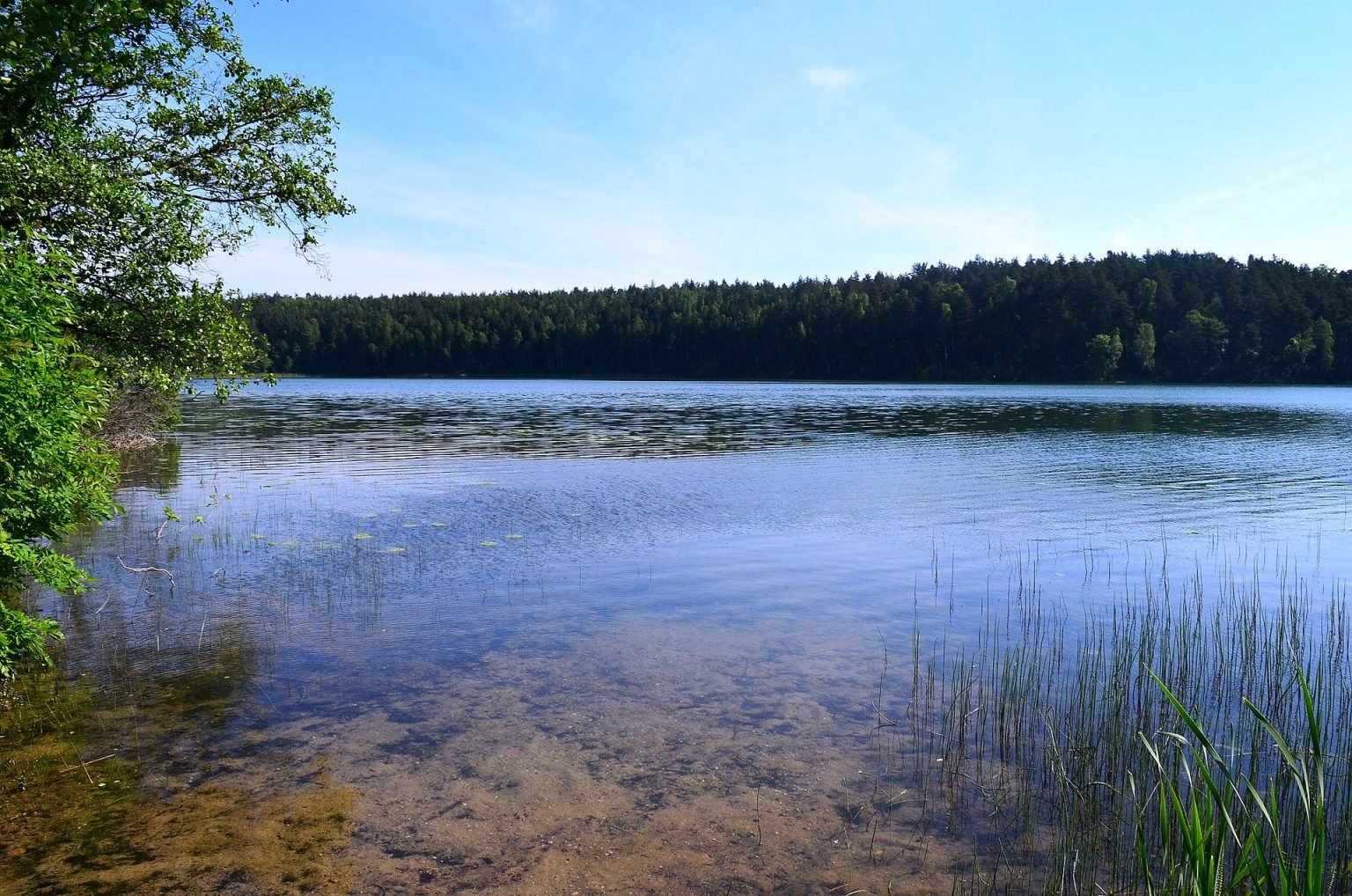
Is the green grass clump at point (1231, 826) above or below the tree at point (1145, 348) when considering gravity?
below

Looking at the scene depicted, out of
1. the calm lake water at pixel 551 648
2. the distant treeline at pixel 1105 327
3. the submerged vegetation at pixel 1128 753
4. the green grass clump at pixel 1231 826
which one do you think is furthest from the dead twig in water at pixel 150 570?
the distant treeline at pixel 1105 327

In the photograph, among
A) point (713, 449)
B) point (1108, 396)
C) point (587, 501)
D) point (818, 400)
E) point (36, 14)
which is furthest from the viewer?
point (1108, 396)

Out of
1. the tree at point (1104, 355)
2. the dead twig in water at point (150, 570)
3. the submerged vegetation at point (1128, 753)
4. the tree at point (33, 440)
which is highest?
the tree at point (1104, 355)

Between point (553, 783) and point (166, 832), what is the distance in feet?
10.9

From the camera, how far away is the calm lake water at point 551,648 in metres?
7.26

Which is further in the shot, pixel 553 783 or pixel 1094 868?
pixel 553 783

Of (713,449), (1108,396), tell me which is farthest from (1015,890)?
(1108,396)

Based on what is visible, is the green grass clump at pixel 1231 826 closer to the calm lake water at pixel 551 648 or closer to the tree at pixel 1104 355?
the calm lake water at pixel 551 648

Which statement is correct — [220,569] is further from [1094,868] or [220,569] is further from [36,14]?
[1094,868]

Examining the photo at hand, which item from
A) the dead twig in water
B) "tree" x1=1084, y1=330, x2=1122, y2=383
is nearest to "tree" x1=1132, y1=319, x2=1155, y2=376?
"tree" x1=1084, y1=330, x2=1122, y2=383

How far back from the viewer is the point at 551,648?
12820mm

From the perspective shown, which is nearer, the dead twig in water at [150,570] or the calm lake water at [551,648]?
the calm lake water at [551,648]

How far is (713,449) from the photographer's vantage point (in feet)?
142

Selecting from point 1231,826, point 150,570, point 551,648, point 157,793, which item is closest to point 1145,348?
point 551,648
